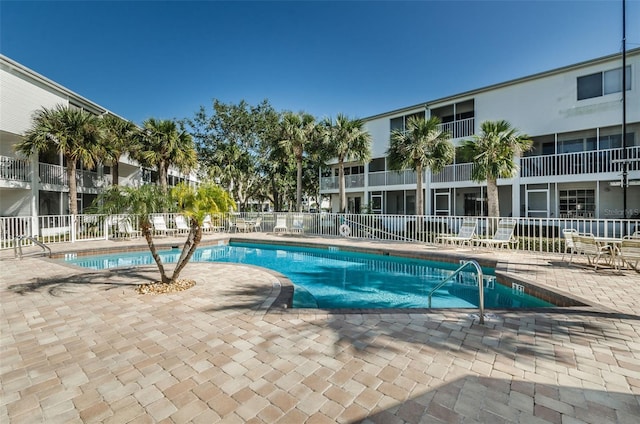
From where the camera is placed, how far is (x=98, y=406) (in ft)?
7.96

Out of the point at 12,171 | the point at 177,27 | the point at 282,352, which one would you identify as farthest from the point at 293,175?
the point at 282,352

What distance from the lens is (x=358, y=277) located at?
8.71 m

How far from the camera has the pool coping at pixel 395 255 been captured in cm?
464

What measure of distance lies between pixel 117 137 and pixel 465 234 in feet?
62.4

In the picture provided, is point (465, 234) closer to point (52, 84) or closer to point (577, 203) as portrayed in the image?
point (577, 203)

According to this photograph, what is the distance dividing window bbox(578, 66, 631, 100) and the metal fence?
6.05m

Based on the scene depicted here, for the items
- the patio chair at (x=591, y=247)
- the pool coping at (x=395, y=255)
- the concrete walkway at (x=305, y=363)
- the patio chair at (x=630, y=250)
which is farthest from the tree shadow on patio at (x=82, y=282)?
the patio chair at (x=630, y=250)

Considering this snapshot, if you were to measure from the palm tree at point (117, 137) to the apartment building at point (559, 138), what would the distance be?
57.1ft

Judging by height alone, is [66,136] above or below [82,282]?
above

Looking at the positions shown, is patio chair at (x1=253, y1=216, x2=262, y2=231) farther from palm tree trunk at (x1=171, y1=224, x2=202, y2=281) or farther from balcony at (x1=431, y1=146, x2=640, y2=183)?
balcony at (x1=431, y1=146, x2=640, y2=183)

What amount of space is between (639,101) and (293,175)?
23918 millimetres

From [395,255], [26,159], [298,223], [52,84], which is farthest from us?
[298,223]

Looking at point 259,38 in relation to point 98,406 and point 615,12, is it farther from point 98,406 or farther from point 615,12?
point 98,406

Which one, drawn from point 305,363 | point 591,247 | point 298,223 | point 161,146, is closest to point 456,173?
point 298,223
